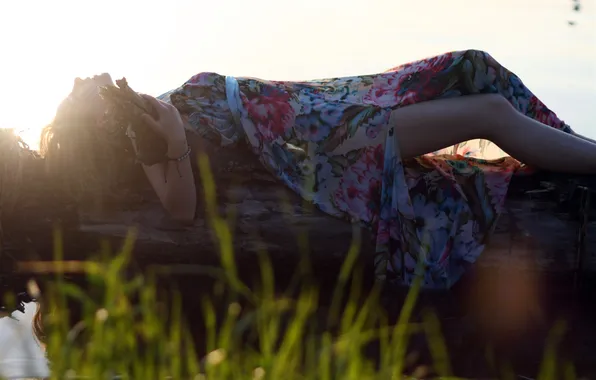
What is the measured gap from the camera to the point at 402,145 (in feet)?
→ 14.0

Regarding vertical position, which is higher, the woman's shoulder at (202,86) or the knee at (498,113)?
the woman's shoulder at (202,86)

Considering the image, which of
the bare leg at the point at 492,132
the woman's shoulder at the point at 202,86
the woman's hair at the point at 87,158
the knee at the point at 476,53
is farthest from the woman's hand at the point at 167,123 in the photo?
the knee at the point at 476,53

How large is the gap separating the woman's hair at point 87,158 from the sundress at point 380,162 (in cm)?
44

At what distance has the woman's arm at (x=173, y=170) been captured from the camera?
382cm

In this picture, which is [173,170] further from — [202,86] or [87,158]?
[202,86]

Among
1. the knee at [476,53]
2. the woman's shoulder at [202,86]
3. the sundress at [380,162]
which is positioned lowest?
the sundress at [380,162]

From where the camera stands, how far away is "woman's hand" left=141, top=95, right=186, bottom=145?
3.79 m

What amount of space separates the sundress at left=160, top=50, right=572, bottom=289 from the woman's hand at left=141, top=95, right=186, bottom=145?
0.29 m

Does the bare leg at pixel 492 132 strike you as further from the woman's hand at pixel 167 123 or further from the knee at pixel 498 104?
the woman's hand at pixel 167 123

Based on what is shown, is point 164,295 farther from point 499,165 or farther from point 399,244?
point 499,165

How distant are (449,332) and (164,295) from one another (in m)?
1.41

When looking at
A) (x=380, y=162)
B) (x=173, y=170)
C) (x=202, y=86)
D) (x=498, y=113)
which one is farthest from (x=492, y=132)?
(x=173, y=170)

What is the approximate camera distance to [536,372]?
135 inches

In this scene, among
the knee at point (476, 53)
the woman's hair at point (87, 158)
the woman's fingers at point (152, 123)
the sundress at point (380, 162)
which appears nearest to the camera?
the woman's fingers at point (152, 123)
